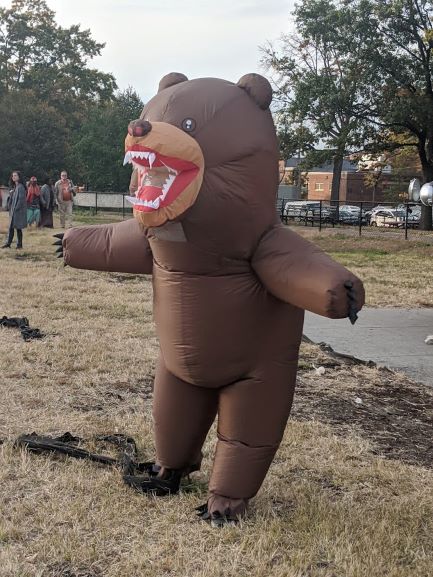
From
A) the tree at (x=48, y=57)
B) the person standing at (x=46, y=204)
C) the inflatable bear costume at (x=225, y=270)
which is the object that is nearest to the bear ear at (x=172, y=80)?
the inflatable bear costume at (x=225, y=270)

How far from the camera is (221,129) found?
112 inches

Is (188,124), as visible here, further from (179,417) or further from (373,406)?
(373,406)

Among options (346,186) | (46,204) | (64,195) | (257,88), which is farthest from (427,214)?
(346,186)

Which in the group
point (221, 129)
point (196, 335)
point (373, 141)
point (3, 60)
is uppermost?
point (3, 60)

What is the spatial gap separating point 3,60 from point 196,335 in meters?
52.7

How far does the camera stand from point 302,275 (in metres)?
2.74

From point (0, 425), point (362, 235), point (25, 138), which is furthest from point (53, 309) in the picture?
point (25, 138)

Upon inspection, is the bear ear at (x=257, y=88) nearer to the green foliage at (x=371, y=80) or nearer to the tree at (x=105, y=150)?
the green foliage at (x=371, y=80)

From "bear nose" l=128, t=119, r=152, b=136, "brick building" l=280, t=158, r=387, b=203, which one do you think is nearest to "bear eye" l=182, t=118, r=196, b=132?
"bear nose" l=128, t=119, r=152, b=136

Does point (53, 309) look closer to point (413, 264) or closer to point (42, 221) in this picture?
point (413, 264)

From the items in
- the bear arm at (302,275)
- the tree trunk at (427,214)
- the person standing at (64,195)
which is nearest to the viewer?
the bear arm at (302,275)

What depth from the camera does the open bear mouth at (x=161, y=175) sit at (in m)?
2.72

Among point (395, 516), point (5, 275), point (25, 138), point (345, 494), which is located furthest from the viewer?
point (25, 138)

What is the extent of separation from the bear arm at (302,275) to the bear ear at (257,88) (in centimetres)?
53
